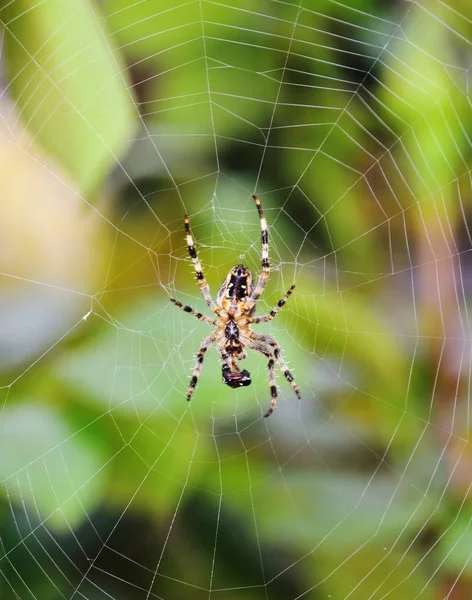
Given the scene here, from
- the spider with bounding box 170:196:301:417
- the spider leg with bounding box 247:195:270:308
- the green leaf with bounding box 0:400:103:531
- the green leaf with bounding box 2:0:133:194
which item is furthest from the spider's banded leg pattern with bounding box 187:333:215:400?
the green leaf with bounding box 2:0:133:194

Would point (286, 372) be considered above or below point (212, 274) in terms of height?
below

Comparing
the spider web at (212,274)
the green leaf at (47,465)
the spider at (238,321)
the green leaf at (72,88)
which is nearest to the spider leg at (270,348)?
the spider at (238,321)

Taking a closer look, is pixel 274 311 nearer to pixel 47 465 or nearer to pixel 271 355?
pixel 271 355

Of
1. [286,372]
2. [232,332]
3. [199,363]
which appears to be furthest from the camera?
[232,332]

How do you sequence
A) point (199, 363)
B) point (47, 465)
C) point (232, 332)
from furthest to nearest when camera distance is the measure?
1. point (232, 332)
2. point (199, 363)
3. point (47, 465)

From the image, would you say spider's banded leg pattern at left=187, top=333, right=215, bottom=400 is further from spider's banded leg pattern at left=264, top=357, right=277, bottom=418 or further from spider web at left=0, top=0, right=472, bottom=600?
spider's banded leg pattern at left=264, top=357, right=277, bottom=418

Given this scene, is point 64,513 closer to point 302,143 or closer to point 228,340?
point 228,340

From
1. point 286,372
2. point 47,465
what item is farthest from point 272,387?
point 47,465
